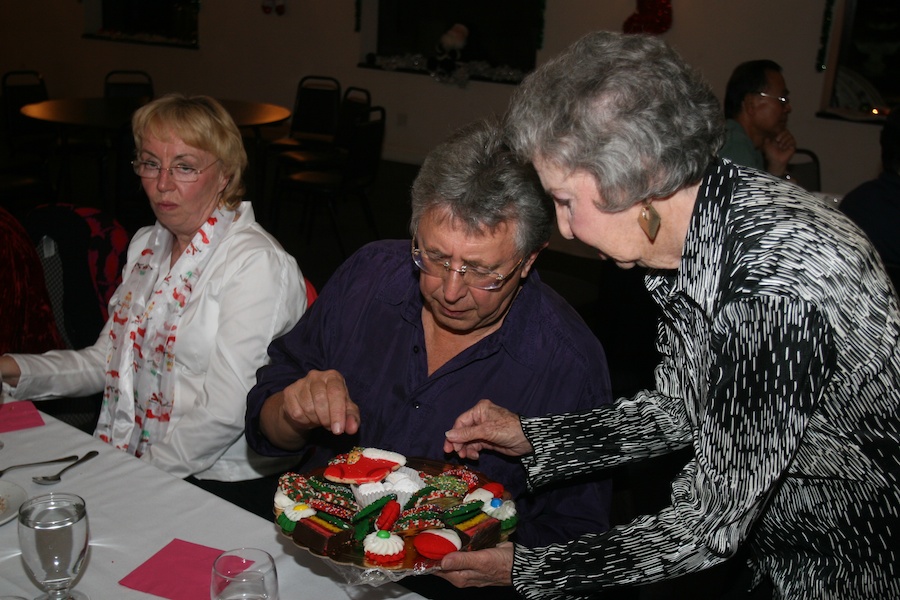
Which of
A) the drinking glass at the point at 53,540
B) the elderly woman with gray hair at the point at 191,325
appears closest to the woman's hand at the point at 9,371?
the elderly woman with gray hair at the point at 191,325

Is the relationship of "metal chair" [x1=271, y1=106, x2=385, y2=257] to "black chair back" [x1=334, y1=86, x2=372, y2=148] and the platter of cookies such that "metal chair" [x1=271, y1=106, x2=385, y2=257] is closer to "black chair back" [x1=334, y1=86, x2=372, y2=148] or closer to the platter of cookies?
"black chair back" [x1=334, y1=86, x2=372, y2=148]

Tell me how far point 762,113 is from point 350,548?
3.76m

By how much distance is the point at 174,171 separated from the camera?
7.41ft

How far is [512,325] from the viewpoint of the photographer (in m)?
1.86

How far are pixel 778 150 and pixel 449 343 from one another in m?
3.43

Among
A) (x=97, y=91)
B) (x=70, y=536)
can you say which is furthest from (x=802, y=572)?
(x=97, y=91)

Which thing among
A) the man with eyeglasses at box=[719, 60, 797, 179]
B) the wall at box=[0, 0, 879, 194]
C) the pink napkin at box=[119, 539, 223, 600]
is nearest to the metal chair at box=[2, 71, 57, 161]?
the wall at box=[0, 0, 879, 194]

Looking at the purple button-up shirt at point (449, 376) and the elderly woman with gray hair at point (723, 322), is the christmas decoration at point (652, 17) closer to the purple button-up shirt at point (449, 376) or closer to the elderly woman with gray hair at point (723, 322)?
the purple button-up shirt at point (449, 376)

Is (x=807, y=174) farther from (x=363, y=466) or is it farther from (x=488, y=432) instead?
(x=363, y=466)

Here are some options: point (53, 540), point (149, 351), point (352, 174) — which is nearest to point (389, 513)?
point (53, 540)

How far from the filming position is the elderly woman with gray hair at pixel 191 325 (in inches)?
84.1

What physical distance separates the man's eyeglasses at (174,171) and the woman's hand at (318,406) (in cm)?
81

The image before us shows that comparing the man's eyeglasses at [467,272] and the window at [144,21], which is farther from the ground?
the window at [144,21]

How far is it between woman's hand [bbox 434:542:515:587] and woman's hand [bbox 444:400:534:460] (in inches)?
11.2
